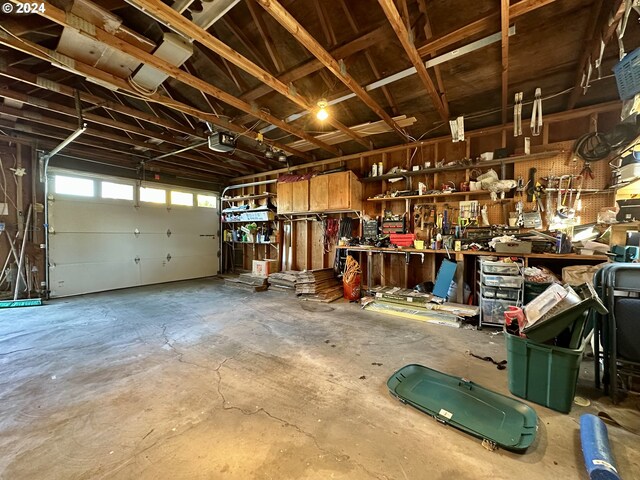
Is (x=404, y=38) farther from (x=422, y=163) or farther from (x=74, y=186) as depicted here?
(x=74, y=186)

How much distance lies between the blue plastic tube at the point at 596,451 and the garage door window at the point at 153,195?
8401mm

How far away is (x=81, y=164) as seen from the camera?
5.77 m

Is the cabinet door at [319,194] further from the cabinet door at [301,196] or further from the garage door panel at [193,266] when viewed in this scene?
the garage door panel at [193,266]

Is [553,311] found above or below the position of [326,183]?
below

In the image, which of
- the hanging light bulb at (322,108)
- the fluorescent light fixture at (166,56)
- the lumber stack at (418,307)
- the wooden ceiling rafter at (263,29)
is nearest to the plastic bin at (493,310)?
the lumber stack at (418,307)

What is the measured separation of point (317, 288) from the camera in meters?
5.31

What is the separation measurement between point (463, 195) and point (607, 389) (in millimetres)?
3264

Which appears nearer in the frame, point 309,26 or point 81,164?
point 309,26

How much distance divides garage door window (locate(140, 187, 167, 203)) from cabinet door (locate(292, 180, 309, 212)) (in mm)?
3890

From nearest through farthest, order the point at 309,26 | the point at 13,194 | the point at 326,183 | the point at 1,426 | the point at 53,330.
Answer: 1. the point at 1,426
2. the point at 309,26
3. the point at 53,330
4. the point at 13,194
5. the point at 326,183

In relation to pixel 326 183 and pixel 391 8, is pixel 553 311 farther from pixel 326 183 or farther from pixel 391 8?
pixel 326 183

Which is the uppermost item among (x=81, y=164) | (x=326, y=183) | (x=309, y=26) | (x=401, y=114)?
(x=309, y=26)

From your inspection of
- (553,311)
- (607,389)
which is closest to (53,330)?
(553,311)

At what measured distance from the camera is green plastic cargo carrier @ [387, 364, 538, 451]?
1595 mm
